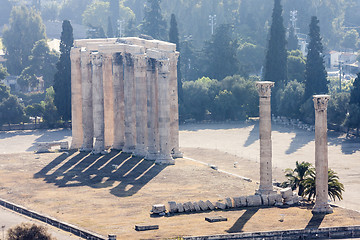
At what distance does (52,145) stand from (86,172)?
17.6 meters

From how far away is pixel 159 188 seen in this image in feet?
389

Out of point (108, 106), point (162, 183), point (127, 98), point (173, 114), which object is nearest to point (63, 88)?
point (108, 106)

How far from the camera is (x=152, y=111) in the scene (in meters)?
133

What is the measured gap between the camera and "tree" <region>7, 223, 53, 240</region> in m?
90.8

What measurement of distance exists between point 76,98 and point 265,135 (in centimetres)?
3994

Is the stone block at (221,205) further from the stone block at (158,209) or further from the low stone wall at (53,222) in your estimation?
the low stone wall at (53,222)

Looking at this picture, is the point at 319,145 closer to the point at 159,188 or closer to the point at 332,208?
the point at 332,208

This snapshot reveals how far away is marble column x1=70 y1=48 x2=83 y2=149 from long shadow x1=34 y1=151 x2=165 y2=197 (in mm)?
4090

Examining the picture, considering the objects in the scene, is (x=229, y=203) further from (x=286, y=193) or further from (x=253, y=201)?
(x=286, y=193)

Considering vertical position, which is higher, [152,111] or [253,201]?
[152,111]

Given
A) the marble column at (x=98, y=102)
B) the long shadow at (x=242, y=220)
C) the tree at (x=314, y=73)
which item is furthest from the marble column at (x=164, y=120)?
the tree at (x=314, y=73)

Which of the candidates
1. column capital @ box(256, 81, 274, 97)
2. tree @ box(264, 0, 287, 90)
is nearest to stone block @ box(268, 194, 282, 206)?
column capital @ box(256, 81, 274, 97)

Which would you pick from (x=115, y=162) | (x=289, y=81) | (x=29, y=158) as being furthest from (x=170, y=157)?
(x=289, y=81)

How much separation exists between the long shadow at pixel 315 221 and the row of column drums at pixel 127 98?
31.0 meters
